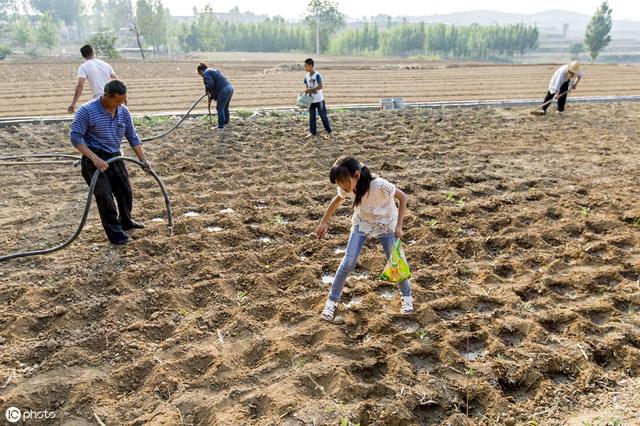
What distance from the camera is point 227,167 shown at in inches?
296

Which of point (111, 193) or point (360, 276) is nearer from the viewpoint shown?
point (360, 276)

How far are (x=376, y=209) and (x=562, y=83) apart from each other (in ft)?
31.1

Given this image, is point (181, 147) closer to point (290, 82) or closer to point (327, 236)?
point (327, 236)

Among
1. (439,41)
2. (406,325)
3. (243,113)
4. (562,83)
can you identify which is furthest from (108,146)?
(439,41)

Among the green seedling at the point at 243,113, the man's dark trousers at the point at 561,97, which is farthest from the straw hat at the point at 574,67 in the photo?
the green seedling at the point at 243,113

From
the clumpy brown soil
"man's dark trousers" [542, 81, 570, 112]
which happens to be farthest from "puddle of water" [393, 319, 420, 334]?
"man's dark trousers" [542, 81, 570, 112]

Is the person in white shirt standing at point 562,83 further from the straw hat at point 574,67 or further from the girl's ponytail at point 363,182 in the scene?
the girl's ponytail at point 363,182

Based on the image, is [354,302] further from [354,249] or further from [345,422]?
[345,422]

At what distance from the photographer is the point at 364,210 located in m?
3.60

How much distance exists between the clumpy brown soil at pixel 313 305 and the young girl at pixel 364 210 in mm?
236

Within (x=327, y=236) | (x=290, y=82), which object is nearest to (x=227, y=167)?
(x=327, y=236)

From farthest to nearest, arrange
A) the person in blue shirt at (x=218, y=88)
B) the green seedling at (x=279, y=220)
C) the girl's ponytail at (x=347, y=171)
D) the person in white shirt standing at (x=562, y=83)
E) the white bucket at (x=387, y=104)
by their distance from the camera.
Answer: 1. the white bucket at (x=387, y=104)
2. the person in white shirt standing at (x=562, y=83)
3. the person in blue shirt at (x=218, y=88)
4. the green seedling at (x=279, y=220)
5. the girl's ponytail at (x=347, y=171)

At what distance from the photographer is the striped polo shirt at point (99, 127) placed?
446 centimetres

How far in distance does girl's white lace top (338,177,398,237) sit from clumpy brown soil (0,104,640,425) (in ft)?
2.41
